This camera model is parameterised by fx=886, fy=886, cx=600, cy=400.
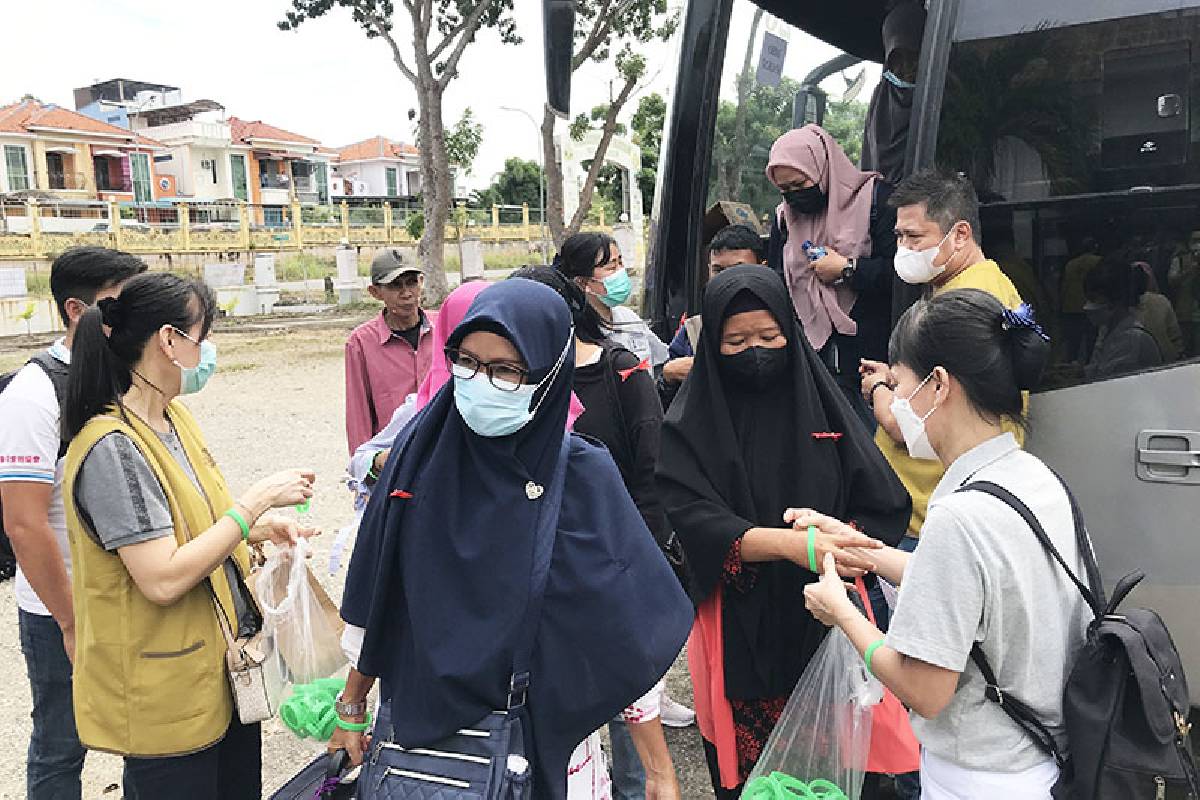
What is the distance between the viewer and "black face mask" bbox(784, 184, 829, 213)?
10.7ft

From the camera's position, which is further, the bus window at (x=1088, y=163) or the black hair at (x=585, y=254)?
the black hair at (x=585, y=254)

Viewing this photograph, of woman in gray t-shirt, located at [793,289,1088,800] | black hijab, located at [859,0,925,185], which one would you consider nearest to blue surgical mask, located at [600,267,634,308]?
black hijab, located at [859,0,925,185]

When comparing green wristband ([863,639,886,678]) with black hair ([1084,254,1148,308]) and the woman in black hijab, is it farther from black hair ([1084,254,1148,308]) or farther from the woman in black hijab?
black hair ([1084,254,1148,308])

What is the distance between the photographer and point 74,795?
8.92ft

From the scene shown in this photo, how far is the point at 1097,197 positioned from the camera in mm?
2484

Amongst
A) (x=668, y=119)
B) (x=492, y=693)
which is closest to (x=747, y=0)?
(x=668, y=119)

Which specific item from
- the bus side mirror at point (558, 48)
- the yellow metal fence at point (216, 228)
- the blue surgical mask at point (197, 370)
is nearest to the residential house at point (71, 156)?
the yellow metal fence at point (216, 228)

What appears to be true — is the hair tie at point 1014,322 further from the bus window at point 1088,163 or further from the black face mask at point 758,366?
the bus window at point 1088,163

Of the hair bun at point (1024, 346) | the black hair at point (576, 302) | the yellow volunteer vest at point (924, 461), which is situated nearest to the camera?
the hair bun at point (1024, 346)

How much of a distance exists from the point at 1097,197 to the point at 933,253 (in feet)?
1.48

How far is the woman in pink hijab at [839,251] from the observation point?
10.4ft

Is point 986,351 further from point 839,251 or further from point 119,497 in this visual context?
point 119,497

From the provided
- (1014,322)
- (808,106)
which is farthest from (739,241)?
(1014,322)

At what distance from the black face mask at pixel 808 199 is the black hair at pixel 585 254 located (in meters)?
0.85
